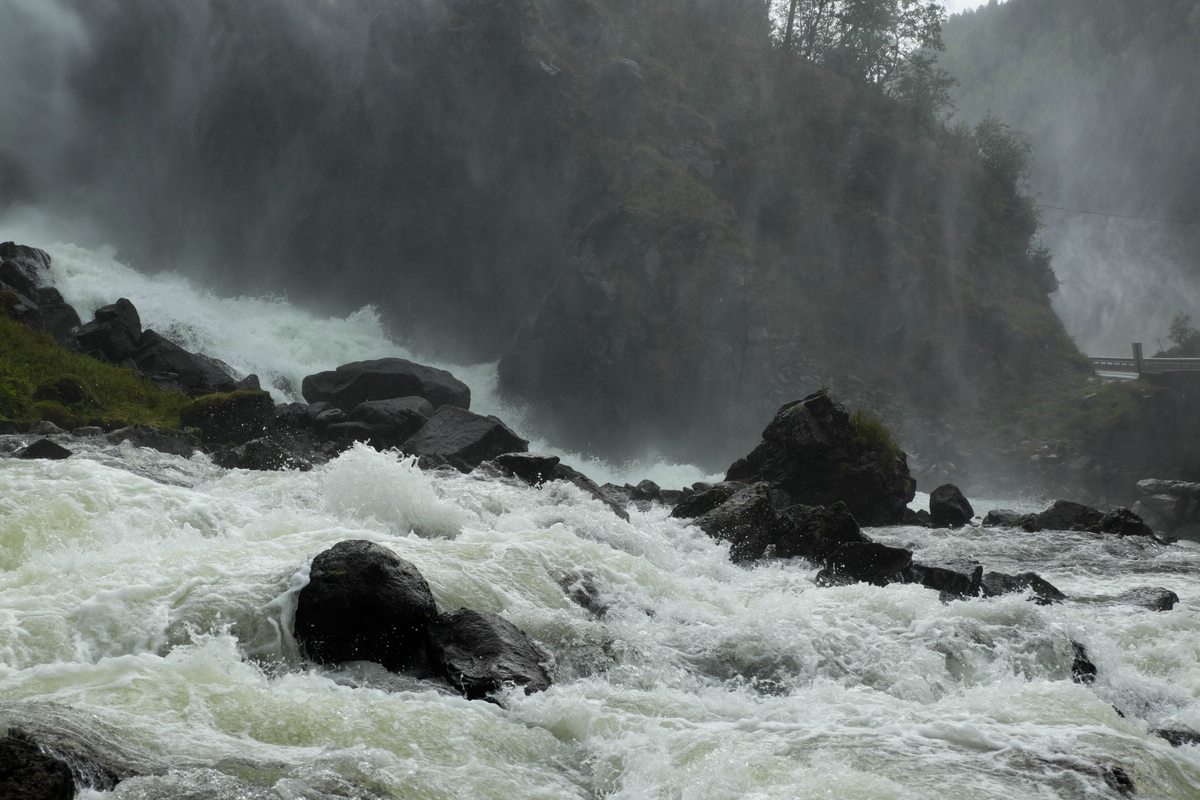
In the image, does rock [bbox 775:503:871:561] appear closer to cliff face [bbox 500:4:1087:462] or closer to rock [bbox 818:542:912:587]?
rock [bbox 818:542:912:587]

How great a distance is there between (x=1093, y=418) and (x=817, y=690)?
4019 centimetres

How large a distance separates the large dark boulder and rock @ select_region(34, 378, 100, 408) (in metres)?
17.3

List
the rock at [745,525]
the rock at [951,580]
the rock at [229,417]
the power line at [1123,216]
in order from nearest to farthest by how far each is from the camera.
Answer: the rock at [951,580], the rock at [745,525], the rock at [229,417], the power line at [1123,216]

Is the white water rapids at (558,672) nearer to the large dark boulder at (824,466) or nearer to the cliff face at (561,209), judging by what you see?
the large dark boulder at (824,466)

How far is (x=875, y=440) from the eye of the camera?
26.7 meters

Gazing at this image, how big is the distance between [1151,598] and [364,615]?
1085 cm

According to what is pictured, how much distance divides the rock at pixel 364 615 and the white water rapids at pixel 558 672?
0.83 ft

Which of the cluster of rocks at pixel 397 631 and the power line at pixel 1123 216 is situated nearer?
the cluster of rocks at pixel 397 631

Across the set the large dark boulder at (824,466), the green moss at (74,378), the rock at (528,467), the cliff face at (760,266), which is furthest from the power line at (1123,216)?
the green moss at (74,378)

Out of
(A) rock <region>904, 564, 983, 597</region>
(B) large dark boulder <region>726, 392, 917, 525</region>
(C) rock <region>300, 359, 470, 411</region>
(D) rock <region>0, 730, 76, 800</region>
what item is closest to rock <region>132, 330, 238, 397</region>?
(C) rock <region>300, 359, 470, 411</region>

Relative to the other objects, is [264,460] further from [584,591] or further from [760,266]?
[760,266]

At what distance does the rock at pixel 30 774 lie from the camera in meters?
4.82

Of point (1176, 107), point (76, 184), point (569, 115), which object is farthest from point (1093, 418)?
point (1176, 107)

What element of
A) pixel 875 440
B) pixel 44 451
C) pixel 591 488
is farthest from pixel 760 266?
pixel 44 451
